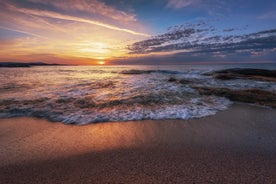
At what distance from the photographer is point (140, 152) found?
2.89 m

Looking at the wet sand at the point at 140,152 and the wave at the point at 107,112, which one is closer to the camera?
the wet sand at the point at 140,152

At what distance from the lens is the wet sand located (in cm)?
225

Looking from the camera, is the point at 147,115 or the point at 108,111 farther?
the point at 108,111

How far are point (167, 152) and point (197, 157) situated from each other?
562mm

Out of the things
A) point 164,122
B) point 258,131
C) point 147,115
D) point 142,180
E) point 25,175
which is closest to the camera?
point 142,180

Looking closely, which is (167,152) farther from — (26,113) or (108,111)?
(26,113)

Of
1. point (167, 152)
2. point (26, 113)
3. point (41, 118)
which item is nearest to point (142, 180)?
point (167, 152)

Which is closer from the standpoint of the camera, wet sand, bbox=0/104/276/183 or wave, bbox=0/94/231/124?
wet sand, bbox=0/104/276/183

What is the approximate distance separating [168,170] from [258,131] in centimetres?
309

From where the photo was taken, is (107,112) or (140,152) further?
(107,112)

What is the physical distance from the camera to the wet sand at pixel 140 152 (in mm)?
2248

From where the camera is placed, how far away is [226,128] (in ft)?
13.1

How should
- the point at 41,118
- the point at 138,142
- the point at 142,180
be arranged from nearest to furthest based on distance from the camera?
the point at 142,180 < the point at 138,142 < the point at 41,118

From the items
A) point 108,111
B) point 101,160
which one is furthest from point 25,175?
point 108,111
